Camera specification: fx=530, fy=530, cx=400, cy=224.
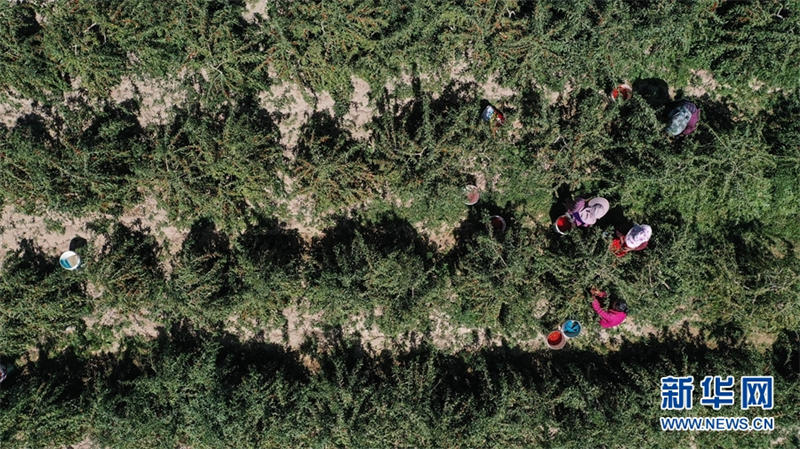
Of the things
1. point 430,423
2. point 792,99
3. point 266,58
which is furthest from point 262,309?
point 792,99

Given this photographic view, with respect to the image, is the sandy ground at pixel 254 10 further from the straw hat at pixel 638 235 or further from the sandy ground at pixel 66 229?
the straw hat at pixel 638 235

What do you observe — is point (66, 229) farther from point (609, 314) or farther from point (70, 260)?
point (609, 314)

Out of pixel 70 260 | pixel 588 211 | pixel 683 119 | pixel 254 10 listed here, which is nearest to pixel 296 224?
pixel 254 10

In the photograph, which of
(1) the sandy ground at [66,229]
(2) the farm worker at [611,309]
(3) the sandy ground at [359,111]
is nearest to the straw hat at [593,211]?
(2) the farm worker at [611,309]

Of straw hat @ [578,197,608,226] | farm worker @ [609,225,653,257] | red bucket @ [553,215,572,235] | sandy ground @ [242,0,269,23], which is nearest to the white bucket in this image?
sandy ground @ [242,0,269,23]

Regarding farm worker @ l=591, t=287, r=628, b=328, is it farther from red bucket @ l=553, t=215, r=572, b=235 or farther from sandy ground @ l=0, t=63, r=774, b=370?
red bucket @ l=553, t=215, r=572, b=235

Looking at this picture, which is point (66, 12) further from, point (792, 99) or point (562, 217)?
point (792, 99)
